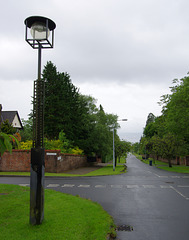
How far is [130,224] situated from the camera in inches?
284

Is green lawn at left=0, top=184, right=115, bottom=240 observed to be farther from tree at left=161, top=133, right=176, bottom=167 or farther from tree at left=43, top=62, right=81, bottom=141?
tree at left=161, top=133, right=176, bottom=167

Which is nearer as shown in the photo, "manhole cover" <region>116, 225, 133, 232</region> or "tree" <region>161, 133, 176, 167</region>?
"manhole cover" <region>116, 225, 133, 232</region>

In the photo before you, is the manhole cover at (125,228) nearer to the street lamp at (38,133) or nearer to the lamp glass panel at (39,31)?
the street lamp at (38,133)

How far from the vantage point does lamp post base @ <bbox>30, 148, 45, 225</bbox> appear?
6336mm

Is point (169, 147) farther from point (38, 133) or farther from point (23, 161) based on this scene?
point (38, 133)

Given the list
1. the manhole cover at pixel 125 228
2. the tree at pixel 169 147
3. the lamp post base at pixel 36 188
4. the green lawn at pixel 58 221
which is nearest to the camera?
the green lawn at pixel 58 221

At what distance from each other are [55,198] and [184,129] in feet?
85.6

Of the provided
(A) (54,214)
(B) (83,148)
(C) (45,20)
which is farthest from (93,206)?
(B) (83,148)

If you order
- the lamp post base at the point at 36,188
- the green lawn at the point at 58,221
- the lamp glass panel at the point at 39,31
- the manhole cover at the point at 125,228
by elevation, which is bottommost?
the manhole cover at the point at 125,228

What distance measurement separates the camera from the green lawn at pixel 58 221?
5691 millimetres

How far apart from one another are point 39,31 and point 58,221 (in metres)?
5.62

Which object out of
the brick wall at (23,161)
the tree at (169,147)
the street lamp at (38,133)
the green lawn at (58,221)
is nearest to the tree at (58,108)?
the brick wall at (23,161)

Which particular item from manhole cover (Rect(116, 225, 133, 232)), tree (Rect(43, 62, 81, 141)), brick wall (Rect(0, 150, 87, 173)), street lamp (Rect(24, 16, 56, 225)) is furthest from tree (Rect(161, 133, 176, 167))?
street lamp (Rect(24, 16, 56, 225))

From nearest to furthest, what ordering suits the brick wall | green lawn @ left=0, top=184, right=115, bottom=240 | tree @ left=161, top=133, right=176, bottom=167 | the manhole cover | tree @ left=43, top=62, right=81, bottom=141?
green lawn @ left=0, top=184, right=115, bottom=240 → the manhole cover → the brick wall → tree @ left=43, top=62, right=81, bottom=141 → tree @ left=161, top=133, right=176, bottom=167
